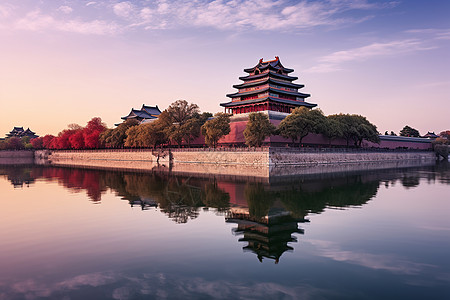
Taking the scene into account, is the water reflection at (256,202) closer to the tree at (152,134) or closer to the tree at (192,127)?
the tree at (192,127)

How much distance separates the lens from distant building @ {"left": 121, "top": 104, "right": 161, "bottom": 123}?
97.5 m

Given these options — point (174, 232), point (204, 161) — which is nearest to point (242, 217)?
point (174, 232)

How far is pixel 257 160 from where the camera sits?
48.7m

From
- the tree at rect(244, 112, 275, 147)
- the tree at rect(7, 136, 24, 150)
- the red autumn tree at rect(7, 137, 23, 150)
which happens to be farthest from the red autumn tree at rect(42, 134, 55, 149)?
the tree at rect(244, 112, 275, 147)

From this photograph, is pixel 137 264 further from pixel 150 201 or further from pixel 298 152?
pixel 298 152

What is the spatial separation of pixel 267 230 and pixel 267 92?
190 ft

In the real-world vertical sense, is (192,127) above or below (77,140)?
above

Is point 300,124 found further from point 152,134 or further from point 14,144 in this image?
point 14,144

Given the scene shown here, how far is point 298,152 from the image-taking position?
5212cm

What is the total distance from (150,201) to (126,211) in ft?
10.9

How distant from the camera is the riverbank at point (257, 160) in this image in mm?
44938

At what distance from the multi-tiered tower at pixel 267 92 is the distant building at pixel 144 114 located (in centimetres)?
3174

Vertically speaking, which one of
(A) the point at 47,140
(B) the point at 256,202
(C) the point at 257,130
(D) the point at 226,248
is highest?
(A) the point at 47,140

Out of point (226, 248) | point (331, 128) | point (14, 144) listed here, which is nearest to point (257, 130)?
point (331, 128)
